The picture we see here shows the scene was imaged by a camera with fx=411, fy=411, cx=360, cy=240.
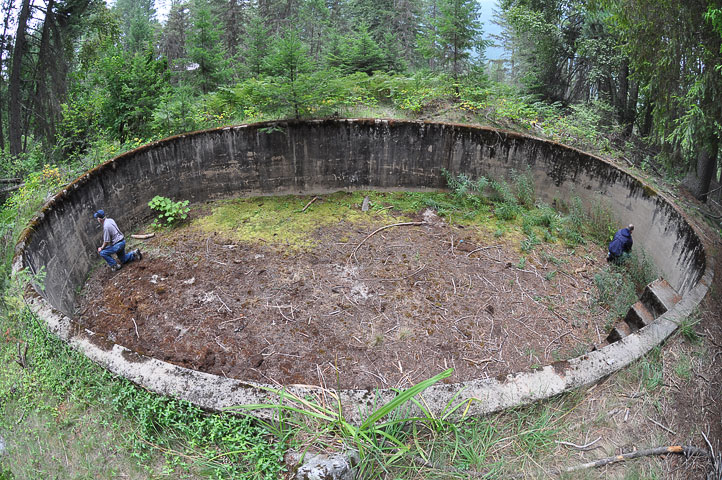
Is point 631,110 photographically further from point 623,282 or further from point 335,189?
point 335,189

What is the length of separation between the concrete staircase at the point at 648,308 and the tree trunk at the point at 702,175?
126 inches

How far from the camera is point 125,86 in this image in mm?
8555

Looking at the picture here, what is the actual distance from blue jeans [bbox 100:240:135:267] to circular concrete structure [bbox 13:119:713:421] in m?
0.47

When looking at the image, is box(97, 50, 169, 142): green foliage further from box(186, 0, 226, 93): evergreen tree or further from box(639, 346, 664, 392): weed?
box(639, 346, 664, 392): weed

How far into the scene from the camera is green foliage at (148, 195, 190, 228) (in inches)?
306

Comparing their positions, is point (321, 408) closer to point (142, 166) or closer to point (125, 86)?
point (142, 166)

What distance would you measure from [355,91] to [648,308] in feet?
25.3

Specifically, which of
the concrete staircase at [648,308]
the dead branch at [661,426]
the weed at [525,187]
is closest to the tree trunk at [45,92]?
the weed at [525,187]

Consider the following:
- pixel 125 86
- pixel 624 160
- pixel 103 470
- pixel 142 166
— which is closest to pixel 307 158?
pixel 142 166

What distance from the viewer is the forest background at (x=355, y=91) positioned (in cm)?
620

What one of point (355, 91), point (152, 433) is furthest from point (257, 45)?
point (152, 433)

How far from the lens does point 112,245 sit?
645 cm

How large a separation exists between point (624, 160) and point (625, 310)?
3.77 metres

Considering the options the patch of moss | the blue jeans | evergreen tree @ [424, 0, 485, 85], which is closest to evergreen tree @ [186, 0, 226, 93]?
the patch of moss
